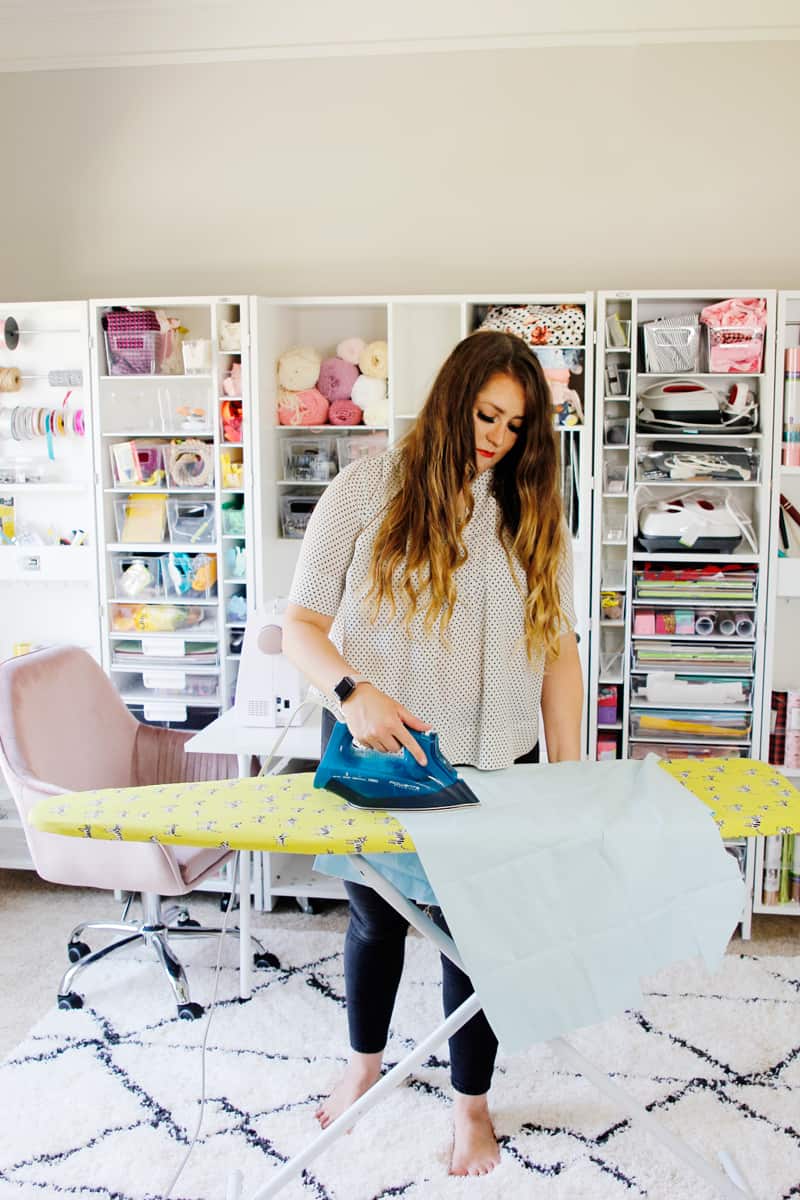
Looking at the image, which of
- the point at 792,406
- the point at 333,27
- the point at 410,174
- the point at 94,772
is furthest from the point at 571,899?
the point at 333,27

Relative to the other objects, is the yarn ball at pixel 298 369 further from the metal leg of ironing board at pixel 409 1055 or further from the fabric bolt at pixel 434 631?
the metal leg of ironing board at pixel 409 1055

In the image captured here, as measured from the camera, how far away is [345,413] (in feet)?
9.91

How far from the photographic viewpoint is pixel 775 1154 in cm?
191

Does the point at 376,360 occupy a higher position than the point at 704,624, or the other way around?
the point at 376,360

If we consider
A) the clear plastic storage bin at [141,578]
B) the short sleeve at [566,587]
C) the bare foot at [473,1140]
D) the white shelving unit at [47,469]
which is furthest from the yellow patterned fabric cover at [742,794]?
the white shelving unit at [47,469]

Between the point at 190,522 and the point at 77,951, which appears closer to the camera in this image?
the point at 77,951

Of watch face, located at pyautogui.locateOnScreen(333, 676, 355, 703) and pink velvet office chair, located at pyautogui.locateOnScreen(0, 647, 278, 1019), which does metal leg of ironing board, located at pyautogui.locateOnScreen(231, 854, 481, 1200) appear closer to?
watch face, located at pyautogui.locateOnScreen(333, 676, 355, 703)

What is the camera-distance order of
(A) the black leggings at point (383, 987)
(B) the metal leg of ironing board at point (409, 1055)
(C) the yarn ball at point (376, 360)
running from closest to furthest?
(B) the metal leg of ironing board at point (409, 1055) < (A) the black leggings at point (383, 987) < (C) the yarn ball at point (376, 360)

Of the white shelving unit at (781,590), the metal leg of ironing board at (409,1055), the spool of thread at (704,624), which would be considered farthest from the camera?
the spool of thread at (704,624)

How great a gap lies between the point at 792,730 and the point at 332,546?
1709 millimetres

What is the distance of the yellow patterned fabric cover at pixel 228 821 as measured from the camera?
1396mm

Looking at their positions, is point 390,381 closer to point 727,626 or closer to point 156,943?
point 727,626

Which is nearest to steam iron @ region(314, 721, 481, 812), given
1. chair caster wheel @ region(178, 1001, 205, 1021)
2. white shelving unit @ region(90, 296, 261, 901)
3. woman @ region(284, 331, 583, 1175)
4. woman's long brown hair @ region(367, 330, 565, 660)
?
woman @ region(284, 331, 583, 1175)

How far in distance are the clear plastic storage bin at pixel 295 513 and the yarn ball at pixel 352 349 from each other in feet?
1.40
